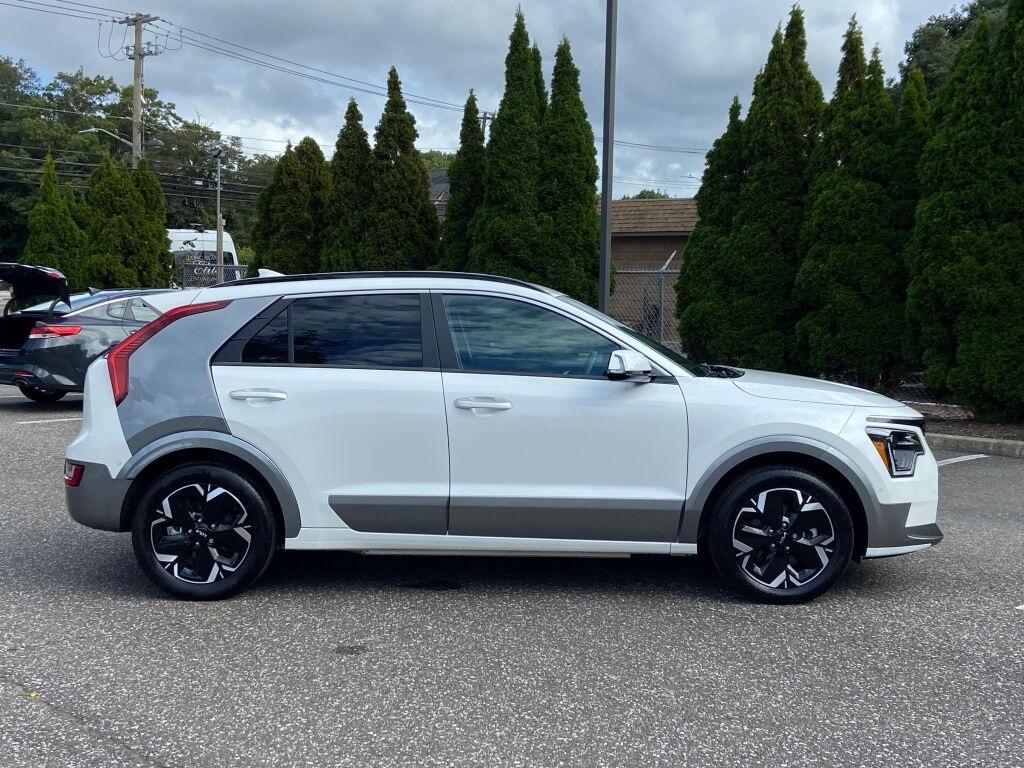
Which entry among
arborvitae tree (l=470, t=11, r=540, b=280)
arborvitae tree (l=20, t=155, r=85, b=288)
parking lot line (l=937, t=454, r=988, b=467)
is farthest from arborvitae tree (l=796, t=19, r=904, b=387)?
arborvitae tree (l=20, t=155, r=85, b=288)

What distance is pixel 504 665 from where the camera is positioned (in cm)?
418

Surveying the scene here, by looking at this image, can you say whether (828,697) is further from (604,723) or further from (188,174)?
(188,174)

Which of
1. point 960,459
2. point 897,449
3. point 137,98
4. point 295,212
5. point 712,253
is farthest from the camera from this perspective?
point 137,98

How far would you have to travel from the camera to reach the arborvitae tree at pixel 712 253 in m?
13.6

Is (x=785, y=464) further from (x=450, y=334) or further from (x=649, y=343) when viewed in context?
(x=450, y=334)

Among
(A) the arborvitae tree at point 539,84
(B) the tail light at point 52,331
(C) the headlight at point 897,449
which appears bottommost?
(C) the headlight at point 897,449

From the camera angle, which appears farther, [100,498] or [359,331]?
[359,331]

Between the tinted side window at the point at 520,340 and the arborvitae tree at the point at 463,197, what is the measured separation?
46.3ft

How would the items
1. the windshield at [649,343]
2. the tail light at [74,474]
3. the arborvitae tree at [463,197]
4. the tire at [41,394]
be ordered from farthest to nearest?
the arborvitae tree at [463,197]
the tire at [41,394]
the windshield at [649,343]
the tail light at [74,474]

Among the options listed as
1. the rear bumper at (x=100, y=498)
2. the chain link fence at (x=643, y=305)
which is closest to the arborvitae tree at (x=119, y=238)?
the chain link fence at (x=643, y=305)

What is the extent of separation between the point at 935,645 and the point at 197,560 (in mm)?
3641

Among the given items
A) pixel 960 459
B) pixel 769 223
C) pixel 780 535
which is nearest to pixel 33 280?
pixel 780 535

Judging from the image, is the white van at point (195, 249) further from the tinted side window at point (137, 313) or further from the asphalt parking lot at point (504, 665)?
the asphalt parking lot at point (504, 665)

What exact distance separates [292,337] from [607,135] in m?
8.40
